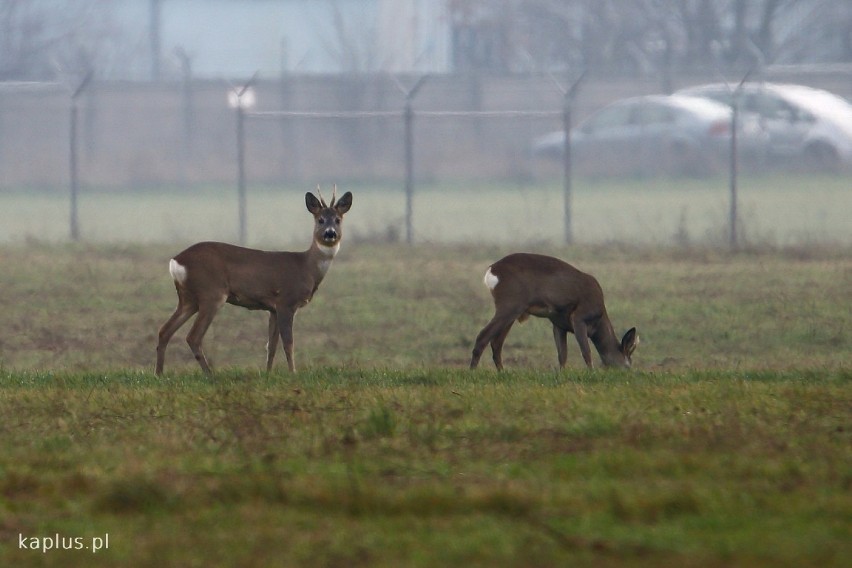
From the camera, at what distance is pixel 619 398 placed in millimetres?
8891

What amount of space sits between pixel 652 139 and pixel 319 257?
→ 2094 cm

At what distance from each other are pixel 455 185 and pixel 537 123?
11.0m

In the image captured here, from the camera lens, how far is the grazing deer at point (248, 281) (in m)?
11.4

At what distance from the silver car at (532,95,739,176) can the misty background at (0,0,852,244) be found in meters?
0.55

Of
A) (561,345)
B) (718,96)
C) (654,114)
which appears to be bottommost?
(561,345)

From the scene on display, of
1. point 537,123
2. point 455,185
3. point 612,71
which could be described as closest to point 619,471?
point 455,185

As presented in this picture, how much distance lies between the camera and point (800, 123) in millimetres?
29969

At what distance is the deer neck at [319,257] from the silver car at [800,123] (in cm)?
1812

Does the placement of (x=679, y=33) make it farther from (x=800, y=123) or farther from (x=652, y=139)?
(x=800, y=123)

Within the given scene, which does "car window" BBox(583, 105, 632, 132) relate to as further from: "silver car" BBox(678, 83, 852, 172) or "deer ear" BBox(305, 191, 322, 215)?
"deer ear" BBox(305, 191, 322, 215)

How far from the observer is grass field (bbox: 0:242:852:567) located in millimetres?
5785

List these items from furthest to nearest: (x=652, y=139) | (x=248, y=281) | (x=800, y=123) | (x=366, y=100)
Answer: (x=366, y=100)
(x=652, y=139)
(x=800, y=123)
(x=248, y=281)

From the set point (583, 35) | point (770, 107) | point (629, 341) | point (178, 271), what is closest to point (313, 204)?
point (178, 271)

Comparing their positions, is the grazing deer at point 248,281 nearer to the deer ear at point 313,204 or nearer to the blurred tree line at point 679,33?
the deer ear at point 313,204
